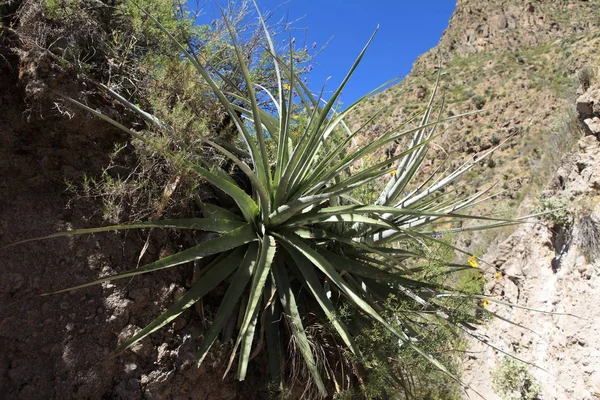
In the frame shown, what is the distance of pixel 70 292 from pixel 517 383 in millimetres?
5320

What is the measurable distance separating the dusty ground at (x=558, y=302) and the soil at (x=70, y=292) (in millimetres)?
3553

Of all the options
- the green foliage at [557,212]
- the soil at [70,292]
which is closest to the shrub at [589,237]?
the green foliage at [557,212]

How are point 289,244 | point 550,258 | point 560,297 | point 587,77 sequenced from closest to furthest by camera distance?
point 289,244 < point 560,297 < point 550,258 < point 587,77

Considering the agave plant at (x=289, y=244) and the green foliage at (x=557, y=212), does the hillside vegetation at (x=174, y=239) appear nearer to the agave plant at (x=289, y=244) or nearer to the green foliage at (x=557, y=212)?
the agave plant at (x=289, y=244)

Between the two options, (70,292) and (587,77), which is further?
(587,77)

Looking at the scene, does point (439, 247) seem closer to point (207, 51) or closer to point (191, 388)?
point (191, 388)

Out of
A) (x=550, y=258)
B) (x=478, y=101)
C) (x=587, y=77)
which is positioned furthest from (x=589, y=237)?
(x=478, y=101)

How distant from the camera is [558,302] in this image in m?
5.94

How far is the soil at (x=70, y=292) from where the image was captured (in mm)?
2424

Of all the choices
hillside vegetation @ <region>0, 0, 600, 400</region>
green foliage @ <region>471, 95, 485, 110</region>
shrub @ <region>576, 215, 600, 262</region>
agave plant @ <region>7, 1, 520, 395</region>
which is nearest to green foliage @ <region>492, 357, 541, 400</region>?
shrub @ <region>576, 215, 600, 262</region>

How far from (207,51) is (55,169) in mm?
1618

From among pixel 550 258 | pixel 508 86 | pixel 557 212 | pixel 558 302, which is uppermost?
pixel 508 86

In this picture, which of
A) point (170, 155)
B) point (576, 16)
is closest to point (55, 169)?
point (170, 155)

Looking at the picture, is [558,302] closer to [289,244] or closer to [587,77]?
[587,77]
